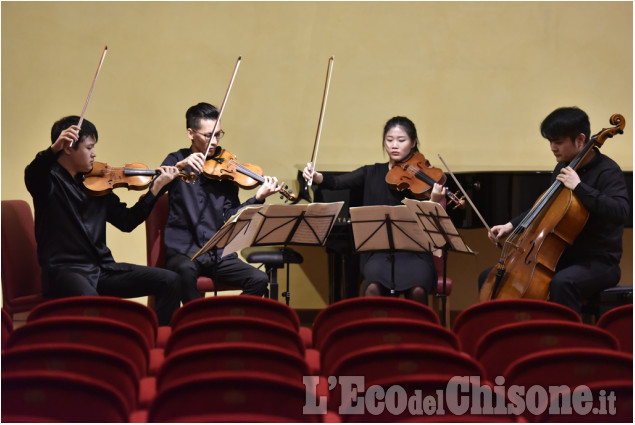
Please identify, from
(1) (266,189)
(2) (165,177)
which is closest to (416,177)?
(1) (266,189)

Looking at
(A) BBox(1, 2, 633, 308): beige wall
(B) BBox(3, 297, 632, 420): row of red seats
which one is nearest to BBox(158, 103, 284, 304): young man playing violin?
(A) BBox(1, 2, 633, 308): beige wall

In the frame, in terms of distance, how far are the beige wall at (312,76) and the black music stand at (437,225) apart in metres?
1.50

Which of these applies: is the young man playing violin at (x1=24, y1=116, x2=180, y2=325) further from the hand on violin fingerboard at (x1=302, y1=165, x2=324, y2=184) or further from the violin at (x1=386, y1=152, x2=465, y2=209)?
the violin at (x1=386, y1=152, x2=465, y2=209)

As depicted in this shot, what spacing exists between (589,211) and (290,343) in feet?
5.67

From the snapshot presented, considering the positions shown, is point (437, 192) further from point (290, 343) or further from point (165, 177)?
point (290, 343)

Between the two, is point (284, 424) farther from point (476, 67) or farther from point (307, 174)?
point (476, 67)

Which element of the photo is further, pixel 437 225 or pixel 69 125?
pixel 69 125

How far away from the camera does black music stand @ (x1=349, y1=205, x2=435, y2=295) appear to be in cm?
315

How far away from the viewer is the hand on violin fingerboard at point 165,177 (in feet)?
11.0

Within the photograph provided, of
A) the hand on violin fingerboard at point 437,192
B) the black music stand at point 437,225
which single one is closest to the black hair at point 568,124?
the hand on violin fingerboard at point 437,192

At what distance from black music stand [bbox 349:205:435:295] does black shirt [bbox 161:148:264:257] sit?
2.18 ft

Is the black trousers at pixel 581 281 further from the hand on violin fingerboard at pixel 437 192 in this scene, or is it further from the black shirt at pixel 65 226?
the black shirt at pixel 65 226

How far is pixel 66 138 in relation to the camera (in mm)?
3025

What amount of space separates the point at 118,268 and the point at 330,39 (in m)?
2.11
